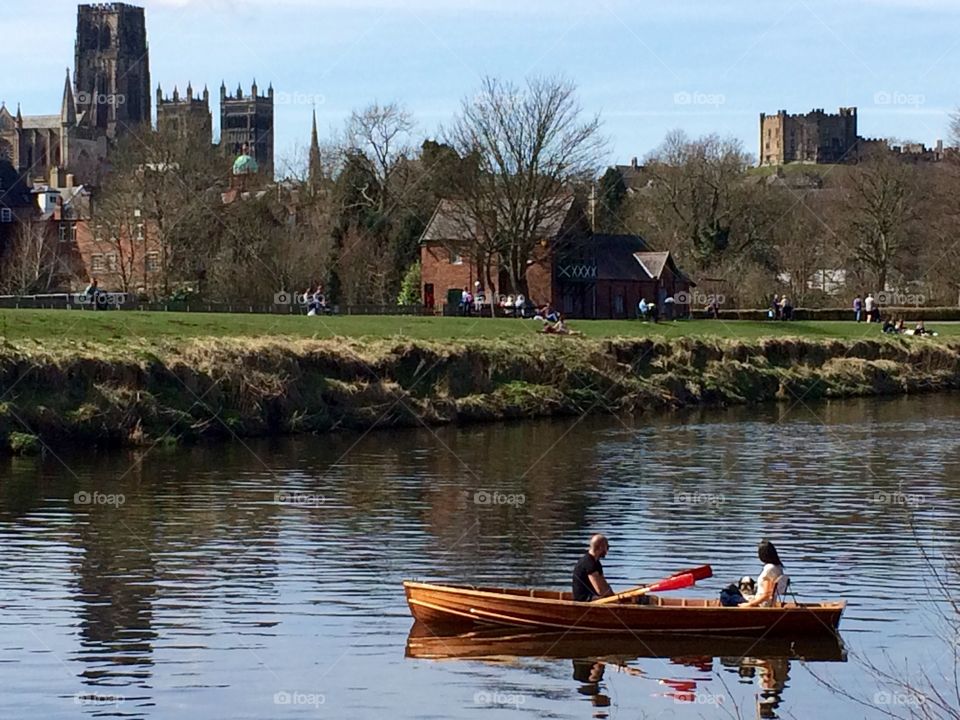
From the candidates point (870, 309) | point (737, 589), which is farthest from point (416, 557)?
point (870, 309)

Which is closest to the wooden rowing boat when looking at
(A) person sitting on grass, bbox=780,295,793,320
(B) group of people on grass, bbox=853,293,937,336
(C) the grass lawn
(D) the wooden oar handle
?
(D) the wooden oar handle

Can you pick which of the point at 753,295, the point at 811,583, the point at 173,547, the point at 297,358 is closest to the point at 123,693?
the point at 173,547

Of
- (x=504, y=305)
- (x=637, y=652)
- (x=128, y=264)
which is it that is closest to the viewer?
(x=637, y=652)

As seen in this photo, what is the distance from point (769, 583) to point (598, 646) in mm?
2612

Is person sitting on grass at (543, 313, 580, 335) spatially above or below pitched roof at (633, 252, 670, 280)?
below

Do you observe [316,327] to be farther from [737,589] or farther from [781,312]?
[781,312]

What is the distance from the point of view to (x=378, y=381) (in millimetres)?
53062

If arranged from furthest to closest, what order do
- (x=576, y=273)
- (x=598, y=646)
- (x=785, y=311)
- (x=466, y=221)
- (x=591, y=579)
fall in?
(x=576, y=273) → (x=785, y=311) → (x=466, y=221) → (x=591, y=579) → (x=598, y=646)

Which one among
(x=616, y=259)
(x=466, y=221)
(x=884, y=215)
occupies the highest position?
(x=884, y=215)

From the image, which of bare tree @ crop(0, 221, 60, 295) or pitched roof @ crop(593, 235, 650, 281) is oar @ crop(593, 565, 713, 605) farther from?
pitched roof @ crop(593, 235, 650, 281)

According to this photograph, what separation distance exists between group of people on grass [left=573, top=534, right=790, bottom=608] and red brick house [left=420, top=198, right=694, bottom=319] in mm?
66065

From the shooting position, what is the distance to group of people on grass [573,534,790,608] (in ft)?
74.5

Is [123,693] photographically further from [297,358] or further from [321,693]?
[297,358]

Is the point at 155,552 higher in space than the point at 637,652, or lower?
higher
